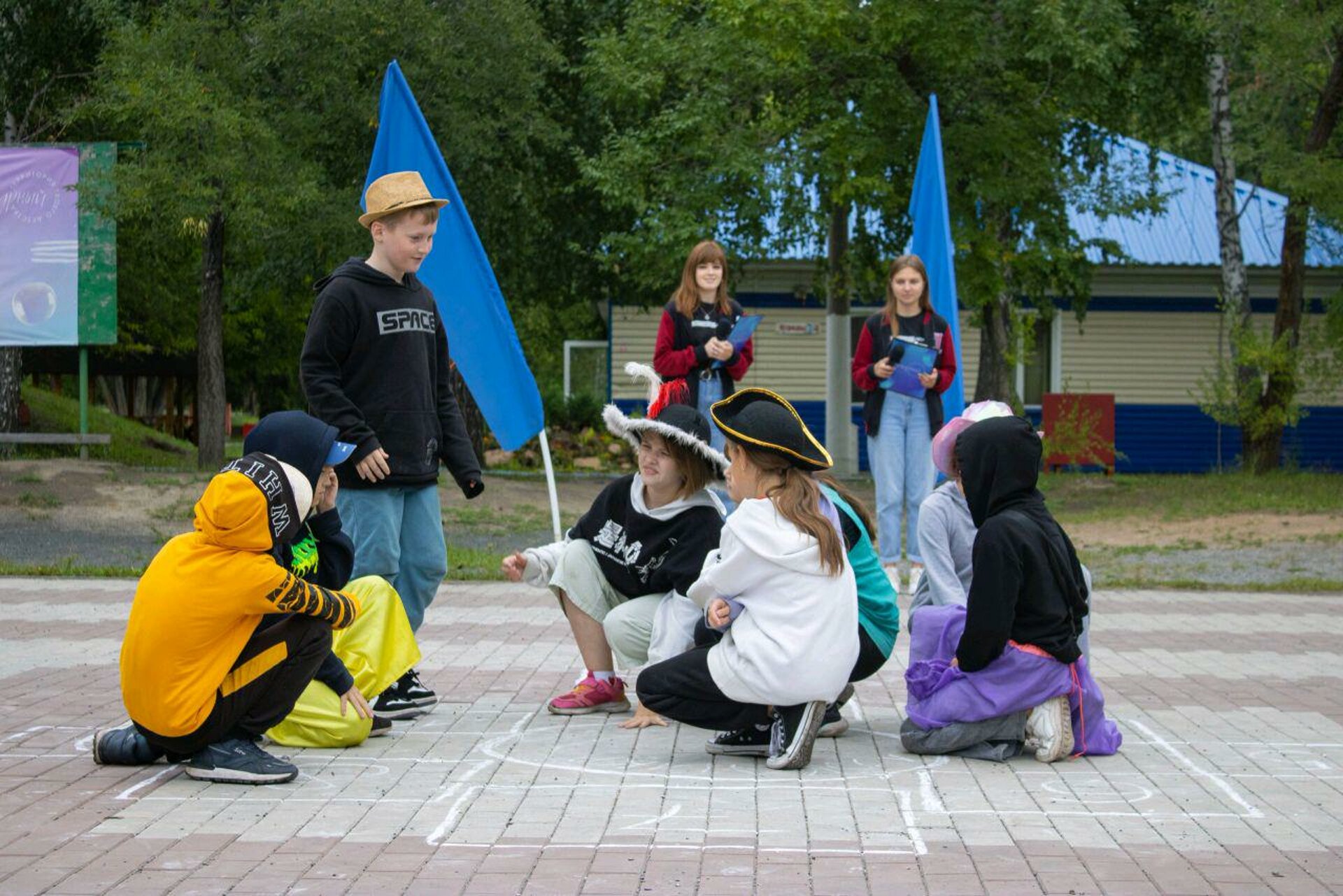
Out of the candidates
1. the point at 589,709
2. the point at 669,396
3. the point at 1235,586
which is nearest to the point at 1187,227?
the point at 1235,586

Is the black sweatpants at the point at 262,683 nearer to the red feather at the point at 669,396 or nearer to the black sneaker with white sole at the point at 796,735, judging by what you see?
the black sneaker with white sole at the point at 796,735

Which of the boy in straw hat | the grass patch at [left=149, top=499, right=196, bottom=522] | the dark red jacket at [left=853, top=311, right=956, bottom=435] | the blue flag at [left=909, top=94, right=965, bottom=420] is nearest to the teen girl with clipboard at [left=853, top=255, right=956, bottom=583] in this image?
the dark red jacket at [left=853, top=311, right=956, bottom=435]

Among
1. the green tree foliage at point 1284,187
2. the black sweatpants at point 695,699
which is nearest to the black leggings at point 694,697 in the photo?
the black sweatpants at point 695,699

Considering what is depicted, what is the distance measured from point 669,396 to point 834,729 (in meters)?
2.37

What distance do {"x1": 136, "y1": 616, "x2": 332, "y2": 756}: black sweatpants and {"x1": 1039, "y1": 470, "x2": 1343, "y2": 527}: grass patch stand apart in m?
12.5

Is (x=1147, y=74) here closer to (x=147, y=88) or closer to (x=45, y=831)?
(x=147, y=88)

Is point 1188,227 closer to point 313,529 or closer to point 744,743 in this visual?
point 744,743

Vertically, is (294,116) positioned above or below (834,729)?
above

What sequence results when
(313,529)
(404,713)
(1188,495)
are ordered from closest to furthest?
(313,529)
(404,713)
(1188,495)

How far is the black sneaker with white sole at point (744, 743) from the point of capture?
5.79m

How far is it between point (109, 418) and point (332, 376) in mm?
24888

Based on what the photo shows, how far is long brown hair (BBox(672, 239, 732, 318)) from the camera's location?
352 inches

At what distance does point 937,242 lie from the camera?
1055 centimetres

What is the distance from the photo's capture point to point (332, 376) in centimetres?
628
